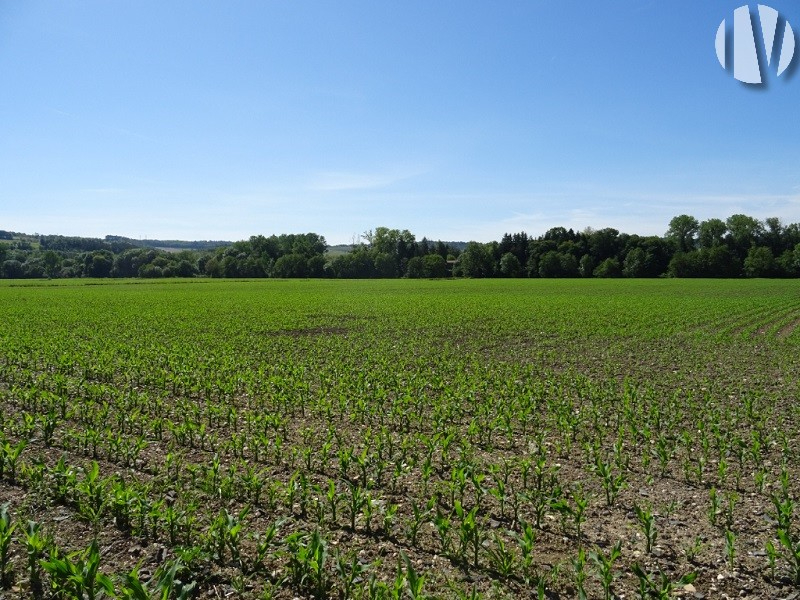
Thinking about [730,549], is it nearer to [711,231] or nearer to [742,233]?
[742,233]

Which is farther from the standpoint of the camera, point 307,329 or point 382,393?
point 307,329

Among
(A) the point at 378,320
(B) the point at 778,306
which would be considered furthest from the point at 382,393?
(B) the point at 778,306

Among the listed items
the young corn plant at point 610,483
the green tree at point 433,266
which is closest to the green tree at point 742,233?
the green tree at point 433,266

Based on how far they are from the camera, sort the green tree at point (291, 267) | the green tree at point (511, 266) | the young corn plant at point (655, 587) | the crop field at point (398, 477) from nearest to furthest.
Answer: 1. the young corn plant at point (655, 587)
2. the crop field at point (398, 477)
3. the green tree at point (511, 266)
4. the green tree at point (291, 267)

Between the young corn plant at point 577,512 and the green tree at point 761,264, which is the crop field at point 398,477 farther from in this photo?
the green tree at point 761,264

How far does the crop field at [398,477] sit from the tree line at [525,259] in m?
117

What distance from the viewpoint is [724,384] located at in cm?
1457

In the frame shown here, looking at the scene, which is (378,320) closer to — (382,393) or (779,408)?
(382,393)

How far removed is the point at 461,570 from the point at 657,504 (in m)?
3.28

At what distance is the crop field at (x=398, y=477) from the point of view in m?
5.17

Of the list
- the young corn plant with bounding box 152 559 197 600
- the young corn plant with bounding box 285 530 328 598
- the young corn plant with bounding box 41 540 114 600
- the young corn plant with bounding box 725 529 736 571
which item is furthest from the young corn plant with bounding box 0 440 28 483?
the young corn plant with bounding box 725 529 736 571

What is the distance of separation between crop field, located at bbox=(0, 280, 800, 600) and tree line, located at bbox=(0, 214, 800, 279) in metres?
117

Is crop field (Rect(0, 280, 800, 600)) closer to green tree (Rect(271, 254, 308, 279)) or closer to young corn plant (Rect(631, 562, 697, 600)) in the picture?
young corn plant (Rect(631, 562, 697, 600))

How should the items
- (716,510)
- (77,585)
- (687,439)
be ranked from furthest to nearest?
(687,439), (716,510), (77,585)
